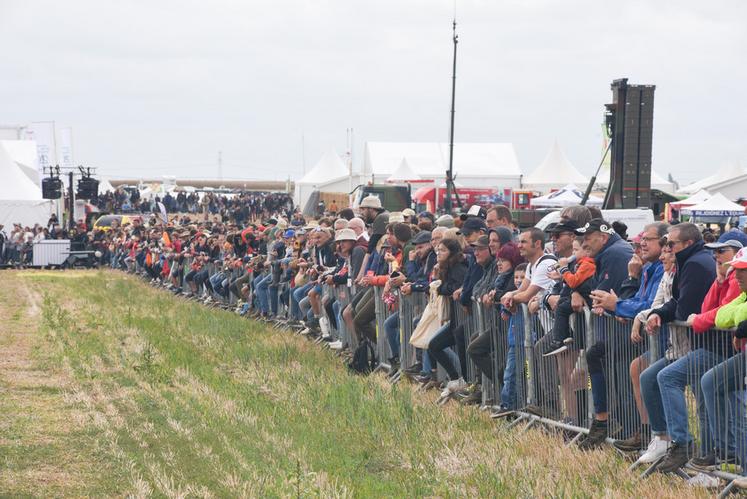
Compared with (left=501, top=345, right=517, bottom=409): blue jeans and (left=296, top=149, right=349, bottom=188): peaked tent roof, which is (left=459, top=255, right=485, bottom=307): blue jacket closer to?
(left=501, top=345, right=517, bottom=409): blue jeans

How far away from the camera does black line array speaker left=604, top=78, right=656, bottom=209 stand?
2888cm

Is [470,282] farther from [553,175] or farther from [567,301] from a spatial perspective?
[553,175]

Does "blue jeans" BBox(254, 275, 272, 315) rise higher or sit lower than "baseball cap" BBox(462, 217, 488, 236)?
lower

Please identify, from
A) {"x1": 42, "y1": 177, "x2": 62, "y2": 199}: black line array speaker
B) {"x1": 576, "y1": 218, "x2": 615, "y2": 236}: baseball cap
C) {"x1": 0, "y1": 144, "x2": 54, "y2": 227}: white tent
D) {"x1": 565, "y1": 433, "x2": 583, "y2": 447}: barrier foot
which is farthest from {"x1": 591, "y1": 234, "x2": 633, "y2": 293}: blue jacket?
{"x1": 0, "y1": 144, "x2": 54, "y2": 227}: white tent

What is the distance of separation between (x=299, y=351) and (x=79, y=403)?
14.3 ft

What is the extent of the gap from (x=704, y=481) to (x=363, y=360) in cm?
733

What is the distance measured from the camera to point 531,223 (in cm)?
3547

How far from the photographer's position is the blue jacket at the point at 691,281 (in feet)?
27.9

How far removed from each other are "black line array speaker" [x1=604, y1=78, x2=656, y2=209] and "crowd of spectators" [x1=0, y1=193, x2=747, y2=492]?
10.6 metres

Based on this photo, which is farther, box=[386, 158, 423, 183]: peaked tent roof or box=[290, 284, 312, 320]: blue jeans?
box=[386, 158, 423, 183]: peaked tent roof

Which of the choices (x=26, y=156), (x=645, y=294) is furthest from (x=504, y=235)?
(x=26, y=156)

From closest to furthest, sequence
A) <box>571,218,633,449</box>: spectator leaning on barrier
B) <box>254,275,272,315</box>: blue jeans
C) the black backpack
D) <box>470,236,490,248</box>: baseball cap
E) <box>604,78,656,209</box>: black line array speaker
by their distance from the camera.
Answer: <box>571,218,633,449</box>: spectator leaning on barrier < <box>470,236,490,248</box>: baseball cap < the black backpack < <box>254,275,272,315</box>: blue jeans < <box>604,78,656,209</box>: black line array speaker

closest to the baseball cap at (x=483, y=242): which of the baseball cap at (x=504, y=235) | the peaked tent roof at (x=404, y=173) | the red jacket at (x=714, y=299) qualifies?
the baseball cap at (x=504, y=235)

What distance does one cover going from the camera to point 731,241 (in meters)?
8.17
